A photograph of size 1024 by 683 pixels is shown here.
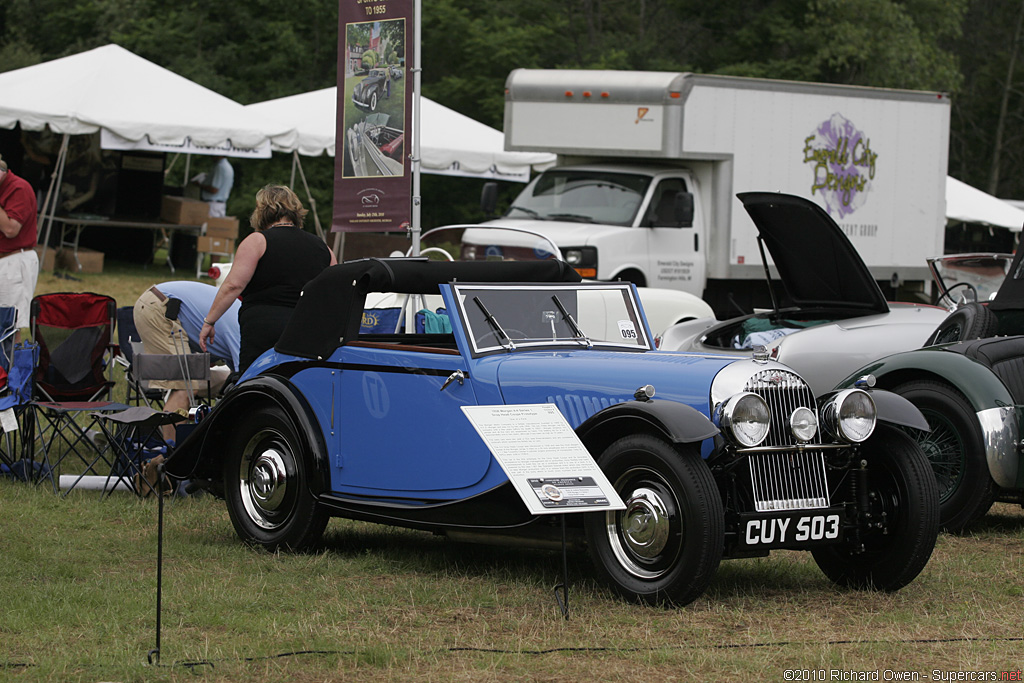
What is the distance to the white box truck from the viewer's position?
1518 centimetres

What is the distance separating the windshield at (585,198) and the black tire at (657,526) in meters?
9.90

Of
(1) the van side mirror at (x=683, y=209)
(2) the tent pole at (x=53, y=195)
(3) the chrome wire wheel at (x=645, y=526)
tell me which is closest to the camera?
(3) the chrome wire wheel at (x=645, y=526)

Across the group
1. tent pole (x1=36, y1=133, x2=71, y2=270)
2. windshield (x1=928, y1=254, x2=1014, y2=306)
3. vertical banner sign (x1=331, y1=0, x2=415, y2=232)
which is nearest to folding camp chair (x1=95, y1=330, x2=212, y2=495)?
vertical banner sign (x1=331, y1=0, x2=415, y2=232)

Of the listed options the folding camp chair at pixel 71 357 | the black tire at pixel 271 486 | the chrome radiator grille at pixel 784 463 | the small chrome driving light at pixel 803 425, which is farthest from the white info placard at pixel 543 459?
the folding camp chair at pixel 71 357

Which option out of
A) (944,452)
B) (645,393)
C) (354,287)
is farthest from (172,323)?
(944,452)

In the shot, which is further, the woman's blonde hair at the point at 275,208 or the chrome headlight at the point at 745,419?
the woman's blonde hair at the point at 275,208

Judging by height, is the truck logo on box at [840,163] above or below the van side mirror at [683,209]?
above

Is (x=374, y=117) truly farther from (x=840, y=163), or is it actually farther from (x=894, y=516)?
(x=840, y=163)

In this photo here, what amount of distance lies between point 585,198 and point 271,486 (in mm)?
9342

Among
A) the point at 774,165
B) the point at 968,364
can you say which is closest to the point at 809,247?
the point at 968,364

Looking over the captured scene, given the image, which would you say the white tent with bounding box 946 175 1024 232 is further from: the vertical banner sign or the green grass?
the green grass

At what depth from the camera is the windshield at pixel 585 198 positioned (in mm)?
15219

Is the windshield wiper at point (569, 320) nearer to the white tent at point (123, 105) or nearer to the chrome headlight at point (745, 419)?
the chrome headlight at point (745, 419)

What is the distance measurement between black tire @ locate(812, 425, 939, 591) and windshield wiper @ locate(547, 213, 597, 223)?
31.6 ft
